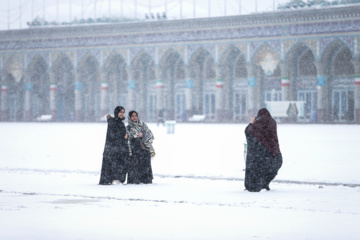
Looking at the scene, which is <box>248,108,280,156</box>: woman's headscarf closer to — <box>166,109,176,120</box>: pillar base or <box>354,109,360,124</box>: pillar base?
<box>354,109,360,124</box>: pillar base

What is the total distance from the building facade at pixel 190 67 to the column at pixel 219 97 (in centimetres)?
5

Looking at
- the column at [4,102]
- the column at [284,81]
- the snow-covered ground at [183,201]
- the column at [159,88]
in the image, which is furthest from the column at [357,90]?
the column at [4,102]

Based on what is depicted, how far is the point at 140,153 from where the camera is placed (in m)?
9.28

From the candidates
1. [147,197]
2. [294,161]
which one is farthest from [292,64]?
[147,197]

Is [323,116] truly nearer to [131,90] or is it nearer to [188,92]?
[188,92]

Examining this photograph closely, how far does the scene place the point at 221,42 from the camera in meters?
38.1

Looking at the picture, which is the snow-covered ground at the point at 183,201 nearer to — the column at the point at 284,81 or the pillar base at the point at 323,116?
the pillar base at the point at 323,116

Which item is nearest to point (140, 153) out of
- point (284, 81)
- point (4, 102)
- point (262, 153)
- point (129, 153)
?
point (129, 153)

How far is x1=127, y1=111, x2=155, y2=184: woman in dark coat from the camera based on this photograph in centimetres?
922

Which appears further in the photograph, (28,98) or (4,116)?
(4,116)

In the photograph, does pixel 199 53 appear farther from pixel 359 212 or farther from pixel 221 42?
pixel 359 212

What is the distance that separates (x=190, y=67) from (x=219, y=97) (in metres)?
2.46

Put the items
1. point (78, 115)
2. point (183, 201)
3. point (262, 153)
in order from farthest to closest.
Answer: point (78, 115) → point (262, 153) → point (183, 201)

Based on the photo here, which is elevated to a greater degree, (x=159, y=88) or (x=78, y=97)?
(x=159, y=88)
